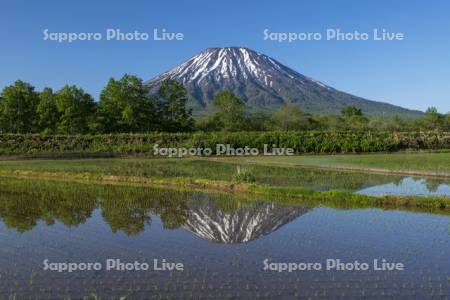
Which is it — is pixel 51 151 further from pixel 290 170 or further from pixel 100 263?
pixel 100 263

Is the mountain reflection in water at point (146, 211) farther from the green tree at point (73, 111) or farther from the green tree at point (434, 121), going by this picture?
the green tree at point (434, 121)

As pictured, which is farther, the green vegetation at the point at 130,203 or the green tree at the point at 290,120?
the green tree at the point at 290,120

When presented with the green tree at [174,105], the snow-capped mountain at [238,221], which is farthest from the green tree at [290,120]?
the snow-capped mountain at [238,221]

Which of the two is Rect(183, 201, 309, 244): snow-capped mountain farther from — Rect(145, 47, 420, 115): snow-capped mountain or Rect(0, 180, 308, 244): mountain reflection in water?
Rect(145, 47, 420, 115): snow-capped mountain

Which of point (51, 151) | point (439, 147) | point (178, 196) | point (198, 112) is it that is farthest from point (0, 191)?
point (198, 112)

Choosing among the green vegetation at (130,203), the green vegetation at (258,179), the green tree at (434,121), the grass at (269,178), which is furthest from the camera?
the green tree at (434,121)

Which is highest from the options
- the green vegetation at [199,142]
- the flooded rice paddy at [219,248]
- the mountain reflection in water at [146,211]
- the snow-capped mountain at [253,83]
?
the snow-capped mountain at [253,83]

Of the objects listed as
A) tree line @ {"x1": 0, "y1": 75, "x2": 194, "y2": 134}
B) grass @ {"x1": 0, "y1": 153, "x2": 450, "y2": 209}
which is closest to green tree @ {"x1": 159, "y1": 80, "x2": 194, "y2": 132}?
tree line @ {"x1": 0, "y1": 75, "x2": 194, "y2": 134}
